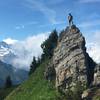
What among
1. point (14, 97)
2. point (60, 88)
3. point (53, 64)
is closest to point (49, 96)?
point (60, 88)

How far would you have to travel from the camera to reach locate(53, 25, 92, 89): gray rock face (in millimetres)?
102938

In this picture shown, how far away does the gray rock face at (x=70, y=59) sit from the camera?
338ft

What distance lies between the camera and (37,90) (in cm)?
11694

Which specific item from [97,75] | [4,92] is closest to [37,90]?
[97,75]

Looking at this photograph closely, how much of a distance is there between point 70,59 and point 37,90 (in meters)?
17.5

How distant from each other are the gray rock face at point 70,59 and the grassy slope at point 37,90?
393cm

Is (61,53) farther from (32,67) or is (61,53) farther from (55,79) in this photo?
(32,67)

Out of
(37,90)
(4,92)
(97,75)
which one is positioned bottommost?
(37,90)

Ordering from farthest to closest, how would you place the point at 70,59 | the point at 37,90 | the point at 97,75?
the point at 37,90 < the point at 70,59 < the point at 97,75

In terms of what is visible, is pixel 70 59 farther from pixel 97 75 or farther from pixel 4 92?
pixel 4 92

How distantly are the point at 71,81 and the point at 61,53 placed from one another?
33.0ft

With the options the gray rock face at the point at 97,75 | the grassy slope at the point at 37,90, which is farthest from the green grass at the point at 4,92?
the gray rock face at the point at 97,75

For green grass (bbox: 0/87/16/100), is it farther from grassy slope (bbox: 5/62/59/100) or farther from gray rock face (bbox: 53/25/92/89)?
gray rock face (bbox: 53/25/92/89)

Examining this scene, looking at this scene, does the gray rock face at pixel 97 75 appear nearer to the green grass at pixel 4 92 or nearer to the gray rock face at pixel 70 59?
the gray rock face at pixel 70 59
